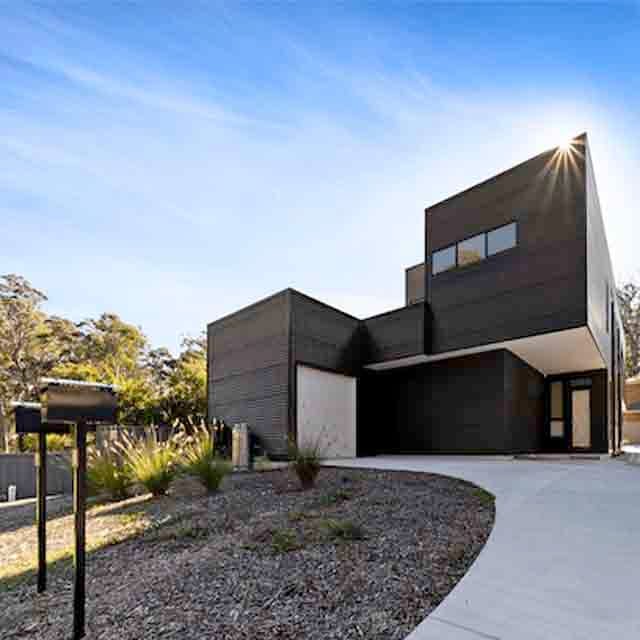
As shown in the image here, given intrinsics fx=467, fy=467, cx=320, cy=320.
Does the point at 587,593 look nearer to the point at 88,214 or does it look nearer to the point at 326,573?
the point at 326,573

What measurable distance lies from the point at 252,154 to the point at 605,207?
34.8 feet

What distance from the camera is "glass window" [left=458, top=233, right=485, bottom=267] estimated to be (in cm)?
1138

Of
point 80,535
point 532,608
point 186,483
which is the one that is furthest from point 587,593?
point 186,483

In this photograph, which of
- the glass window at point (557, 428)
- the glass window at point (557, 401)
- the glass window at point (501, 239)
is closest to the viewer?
the glass window at point (501, 239)

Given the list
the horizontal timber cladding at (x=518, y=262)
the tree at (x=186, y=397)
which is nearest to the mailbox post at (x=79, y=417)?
the horizontal timber cladding at (x=518, y=262)

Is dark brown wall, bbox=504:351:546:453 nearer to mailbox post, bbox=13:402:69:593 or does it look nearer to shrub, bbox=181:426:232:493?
shrub, bbox=181:426:232:493

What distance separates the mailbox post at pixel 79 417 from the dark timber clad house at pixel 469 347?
26.6 feet

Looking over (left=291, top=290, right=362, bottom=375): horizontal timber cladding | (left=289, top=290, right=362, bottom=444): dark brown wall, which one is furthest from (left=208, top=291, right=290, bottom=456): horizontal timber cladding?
(left=291, top=290, right=362, bottom=375): horizontal timber cladding

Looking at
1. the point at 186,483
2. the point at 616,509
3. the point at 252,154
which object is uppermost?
the point at 252,154

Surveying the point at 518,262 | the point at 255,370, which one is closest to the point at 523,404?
the point at 518,262

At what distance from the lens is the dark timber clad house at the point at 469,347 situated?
10047 mm

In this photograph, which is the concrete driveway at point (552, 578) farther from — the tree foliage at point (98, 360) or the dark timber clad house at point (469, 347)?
the tree foliage at point (98, 360)

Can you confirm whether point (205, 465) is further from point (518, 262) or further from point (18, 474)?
point (518, 262)

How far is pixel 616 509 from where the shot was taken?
436 cm
